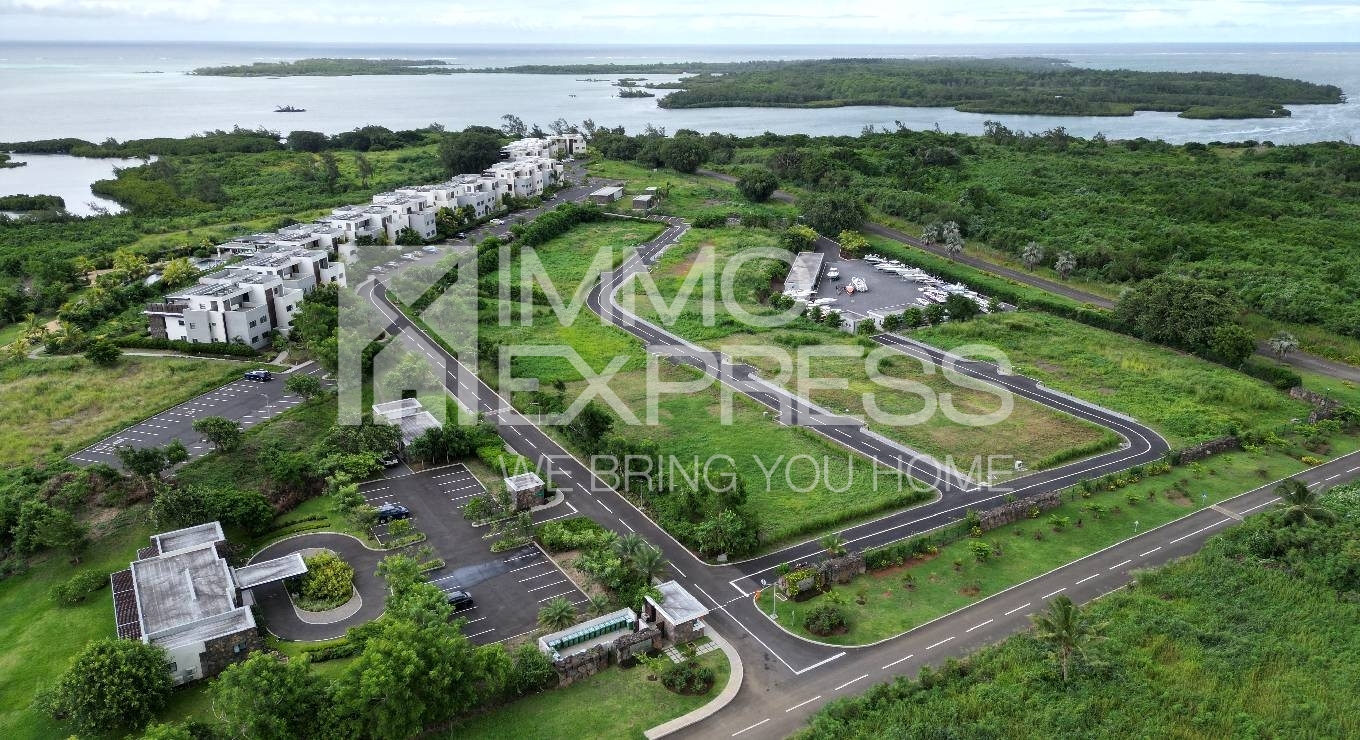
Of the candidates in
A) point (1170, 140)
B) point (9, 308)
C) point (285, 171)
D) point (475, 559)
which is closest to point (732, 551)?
point (475, 559)

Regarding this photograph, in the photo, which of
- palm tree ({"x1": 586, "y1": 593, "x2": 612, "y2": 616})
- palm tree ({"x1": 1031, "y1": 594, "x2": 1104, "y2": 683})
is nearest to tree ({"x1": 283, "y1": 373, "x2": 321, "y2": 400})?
palm tree ({"x1": 586, "y1": 593, "x2": 612, "y2": 616})

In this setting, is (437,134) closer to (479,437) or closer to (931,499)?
(479,437)

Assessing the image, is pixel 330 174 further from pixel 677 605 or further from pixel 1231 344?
pixel 1231 344

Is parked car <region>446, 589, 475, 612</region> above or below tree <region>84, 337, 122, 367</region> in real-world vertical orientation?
below

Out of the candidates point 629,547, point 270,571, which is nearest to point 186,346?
point 270,571

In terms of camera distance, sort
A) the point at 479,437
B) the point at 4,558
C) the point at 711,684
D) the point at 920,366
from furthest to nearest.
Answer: the point at 920,366
the point at 479,437
the point at 4,558
the point at 711,684

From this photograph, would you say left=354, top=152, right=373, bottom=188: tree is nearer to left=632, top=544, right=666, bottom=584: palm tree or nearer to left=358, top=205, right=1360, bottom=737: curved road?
left=358, top=205, right=1360, bottom=737: curved road

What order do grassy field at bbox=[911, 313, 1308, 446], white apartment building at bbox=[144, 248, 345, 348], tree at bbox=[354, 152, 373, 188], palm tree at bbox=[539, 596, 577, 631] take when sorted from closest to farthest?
palm tree at bbox=[539, 596, 577, 631], grassy field at bbox=[911, 313, 1308, 446], white apartment building at bbox=[144, 248, 345, 348], tree at bbox=[354, 152, 373, 188]

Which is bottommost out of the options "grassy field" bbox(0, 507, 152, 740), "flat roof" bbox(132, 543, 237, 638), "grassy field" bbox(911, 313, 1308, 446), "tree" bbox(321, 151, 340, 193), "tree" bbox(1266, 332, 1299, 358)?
"grassy field" bbox(0, 507, 152, 740)

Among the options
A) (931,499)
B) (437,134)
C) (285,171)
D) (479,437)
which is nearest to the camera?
(931,499)
